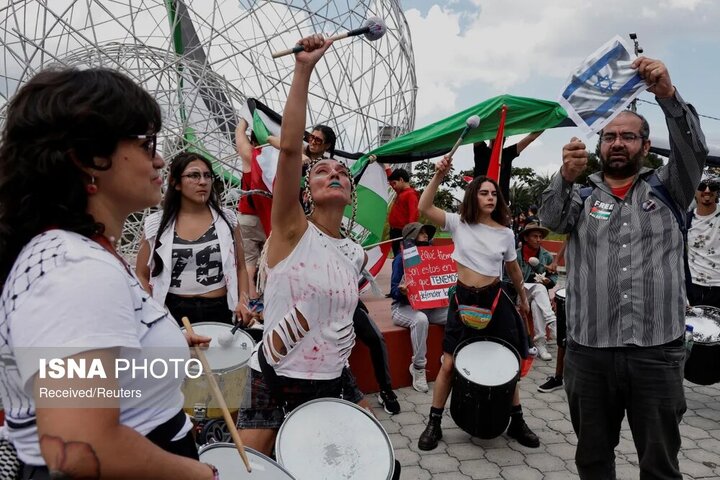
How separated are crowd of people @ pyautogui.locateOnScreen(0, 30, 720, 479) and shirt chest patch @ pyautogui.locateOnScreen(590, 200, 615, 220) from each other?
15mm

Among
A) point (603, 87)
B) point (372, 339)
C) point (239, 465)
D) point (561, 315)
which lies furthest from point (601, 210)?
point (561, 315)

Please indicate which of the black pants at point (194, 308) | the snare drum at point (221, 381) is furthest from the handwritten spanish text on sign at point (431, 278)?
the snare drum at point (221, 381)

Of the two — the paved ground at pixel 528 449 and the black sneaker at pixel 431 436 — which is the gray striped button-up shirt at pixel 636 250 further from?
the black sneaker at pixel 431 436

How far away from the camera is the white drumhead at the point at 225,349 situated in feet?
7.52

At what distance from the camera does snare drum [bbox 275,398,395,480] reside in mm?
1807

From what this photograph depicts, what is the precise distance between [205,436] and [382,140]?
13.7 ft

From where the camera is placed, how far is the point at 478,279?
361 cm

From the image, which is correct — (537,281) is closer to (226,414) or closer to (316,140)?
(316,140)

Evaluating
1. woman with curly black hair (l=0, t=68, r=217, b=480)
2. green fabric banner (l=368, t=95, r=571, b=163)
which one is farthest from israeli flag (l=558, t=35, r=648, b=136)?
green fabric banner (l=368, t=95, r=571, b=163)

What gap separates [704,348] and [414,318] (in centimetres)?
212

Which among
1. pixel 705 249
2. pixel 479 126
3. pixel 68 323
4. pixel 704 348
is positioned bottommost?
pixel 704 348

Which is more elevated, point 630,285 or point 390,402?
point 630,285

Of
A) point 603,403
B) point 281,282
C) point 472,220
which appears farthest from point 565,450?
point 281,282

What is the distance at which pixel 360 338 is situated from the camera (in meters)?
3.97
